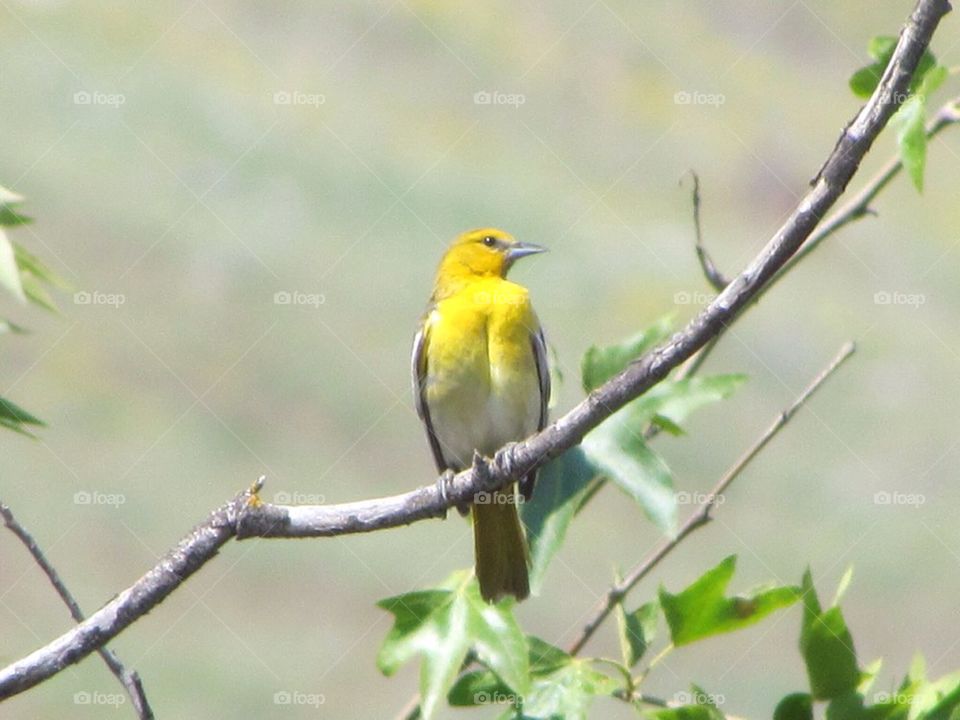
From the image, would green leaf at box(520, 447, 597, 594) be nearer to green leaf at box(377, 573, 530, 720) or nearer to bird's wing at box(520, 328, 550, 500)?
green leaf at box(377, 573, 530, 720)

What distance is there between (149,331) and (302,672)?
597cm

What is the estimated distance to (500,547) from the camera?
3.90m

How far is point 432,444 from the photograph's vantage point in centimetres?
473

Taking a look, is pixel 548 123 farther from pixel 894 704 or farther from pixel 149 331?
pixel 894 704

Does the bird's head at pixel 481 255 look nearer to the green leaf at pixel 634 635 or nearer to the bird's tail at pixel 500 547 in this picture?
the bird's tail at pixel 500 547

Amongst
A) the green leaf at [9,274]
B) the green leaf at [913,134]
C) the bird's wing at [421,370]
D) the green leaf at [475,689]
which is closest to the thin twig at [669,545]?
the green leaf at [475,689]

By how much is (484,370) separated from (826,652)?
2.23 metres

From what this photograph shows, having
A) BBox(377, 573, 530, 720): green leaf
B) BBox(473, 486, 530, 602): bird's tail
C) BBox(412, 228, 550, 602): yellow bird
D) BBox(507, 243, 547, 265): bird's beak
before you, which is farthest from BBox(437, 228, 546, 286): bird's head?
BBox(377, 573, 530, 720): green leaf

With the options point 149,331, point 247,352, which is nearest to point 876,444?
point 247,352

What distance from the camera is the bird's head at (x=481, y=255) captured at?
4902 millimetres

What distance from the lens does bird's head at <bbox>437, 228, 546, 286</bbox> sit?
490 centimetres

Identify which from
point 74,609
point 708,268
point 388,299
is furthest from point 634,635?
point 388,299

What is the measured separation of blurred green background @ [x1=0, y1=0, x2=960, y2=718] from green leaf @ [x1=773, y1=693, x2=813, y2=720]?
247 inches

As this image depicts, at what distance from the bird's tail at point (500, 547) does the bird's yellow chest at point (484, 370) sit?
1.33ft
